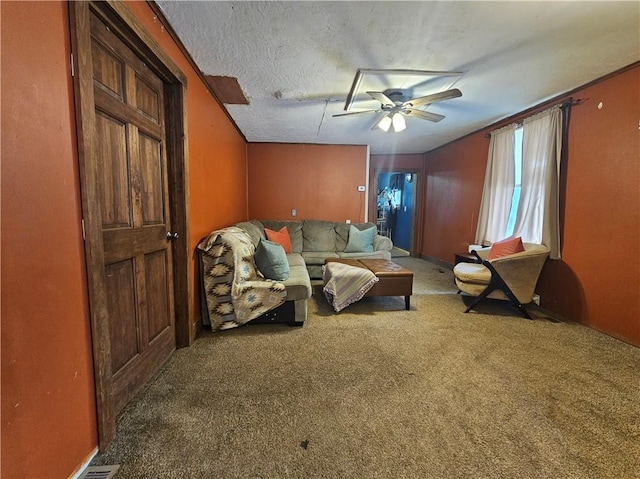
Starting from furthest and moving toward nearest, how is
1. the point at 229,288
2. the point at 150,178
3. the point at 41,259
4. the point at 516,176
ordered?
the point at 516,176 → the point at 229,288 → the point at 150,178 → the point at 41,259

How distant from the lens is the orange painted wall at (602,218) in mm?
2211

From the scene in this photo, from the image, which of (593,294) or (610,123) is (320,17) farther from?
(593,294)

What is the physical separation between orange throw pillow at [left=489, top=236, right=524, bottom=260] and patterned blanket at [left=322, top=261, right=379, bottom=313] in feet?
4.98

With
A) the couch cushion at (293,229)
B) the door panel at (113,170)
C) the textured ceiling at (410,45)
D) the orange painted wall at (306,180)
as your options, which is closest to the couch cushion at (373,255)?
the couch cushion at (293,229)

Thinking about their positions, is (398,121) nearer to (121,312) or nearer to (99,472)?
(121,312)

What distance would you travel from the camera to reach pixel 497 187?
363 cm

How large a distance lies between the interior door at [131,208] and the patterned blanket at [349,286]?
160 centimetres

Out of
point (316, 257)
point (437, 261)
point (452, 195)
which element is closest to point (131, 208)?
point (316, 257)

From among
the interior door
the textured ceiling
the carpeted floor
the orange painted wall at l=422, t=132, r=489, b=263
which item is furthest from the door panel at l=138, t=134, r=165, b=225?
the orange painted wall at l=422, t=132, r=489, b=263

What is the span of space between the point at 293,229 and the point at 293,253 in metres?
0.52

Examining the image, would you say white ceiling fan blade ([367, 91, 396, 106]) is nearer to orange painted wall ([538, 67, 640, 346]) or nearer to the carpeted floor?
orange painted wall ([538, 67, 640, 346])

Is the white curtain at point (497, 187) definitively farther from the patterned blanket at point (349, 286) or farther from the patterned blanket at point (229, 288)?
the patterned blanket at point (229, 288)

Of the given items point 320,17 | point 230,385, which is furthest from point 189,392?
point 320,17

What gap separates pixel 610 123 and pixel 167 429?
4.11 metres
